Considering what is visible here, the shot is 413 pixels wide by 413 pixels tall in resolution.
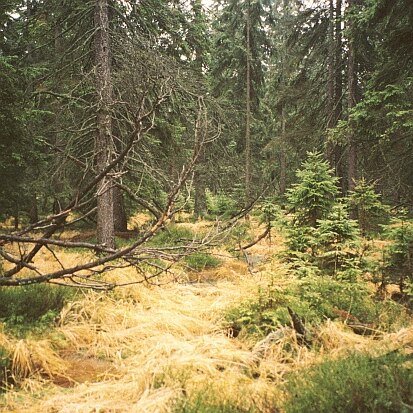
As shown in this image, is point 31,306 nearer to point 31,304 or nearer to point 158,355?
point 31,304

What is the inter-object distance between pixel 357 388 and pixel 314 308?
2721 millimetres

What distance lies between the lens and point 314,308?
525cm

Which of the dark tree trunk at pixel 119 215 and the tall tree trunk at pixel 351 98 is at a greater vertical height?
the tall tree trunk at pixel 351 98

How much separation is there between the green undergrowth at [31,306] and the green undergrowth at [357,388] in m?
3.30

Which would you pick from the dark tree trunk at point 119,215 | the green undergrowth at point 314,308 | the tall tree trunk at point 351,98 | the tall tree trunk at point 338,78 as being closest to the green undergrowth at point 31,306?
the green undergrowth at point 314,308

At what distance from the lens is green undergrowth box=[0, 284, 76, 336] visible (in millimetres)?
4668

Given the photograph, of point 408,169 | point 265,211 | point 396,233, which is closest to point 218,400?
point 396,233

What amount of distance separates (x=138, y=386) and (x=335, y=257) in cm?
460

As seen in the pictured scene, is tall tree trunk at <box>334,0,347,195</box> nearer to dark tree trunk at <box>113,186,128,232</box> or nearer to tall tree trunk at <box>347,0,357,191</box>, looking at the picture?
tall tree trunk at <box>347,0,357,191</box>

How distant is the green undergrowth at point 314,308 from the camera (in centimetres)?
480

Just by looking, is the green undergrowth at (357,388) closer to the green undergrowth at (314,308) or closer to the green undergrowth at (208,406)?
the green undergrowth at (208,406)

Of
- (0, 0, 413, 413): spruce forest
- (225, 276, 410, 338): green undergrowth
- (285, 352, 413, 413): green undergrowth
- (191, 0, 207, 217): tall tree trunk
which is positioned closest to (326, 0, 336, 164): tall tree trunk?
(0, 0, 413, 413): spruce forest

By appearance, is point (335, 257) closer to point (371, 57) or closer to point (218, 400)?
point (218, 400)

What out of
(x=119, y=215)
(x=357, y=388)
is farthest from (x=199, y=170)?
(x=357, y=388)
